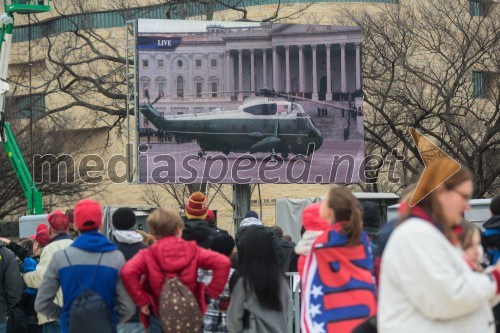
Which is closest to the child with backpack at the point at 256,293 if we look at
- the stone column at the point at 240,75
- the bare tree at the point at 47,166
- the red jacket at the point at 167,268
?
the red jacket at the point at 167,268

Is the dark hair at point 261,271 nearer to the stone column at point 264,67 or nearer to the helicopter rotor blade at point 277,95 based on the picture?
the helicopter rotor blade at point 277,95

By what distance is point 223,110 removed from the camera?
26.2 meters

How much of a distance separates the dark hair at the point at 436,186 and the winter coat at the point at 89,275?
4.18 meters

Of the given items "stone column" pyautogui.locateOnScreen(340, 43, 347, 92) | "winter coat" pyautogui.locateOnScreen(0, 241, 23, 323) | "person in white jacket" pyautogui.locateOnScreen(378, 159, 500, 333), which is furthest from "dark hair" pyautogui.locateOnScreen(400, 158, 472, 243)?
"stone column" pyautogui.locateOnScreen(340, 43, 347, 92)

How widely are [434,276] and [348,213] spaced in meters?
2.62

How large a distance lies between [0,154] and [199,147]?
15.6 meters

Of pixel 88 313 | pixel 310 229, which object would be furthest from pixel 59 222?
pixel 310 229

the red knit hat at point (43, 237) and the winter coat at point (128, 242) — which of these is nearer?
the winter coat at point (128, 242)

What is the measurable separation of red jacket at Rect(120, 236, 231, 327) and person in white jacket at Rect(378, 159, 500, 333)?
394 cm

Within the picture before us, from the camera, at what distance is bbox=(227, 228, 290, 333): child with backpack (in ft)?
29.2

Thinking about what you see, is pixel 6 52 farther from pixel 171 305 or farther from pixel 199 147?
pixel 171 305

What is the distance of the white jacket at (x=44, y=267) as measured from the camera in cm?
1119

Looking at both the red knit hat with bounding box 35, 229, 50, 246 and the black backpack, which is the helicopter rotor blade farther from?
the black backpack

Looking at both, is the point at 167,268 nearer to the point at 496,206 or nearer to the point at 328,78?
the point at 496,206
